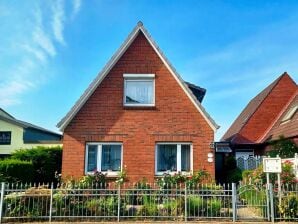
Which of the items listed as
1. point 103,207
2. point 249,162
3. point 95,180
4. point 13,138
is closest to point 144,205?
point 103,207

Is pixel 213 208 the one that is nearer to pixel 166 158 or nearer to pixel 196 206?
pixel 196 206

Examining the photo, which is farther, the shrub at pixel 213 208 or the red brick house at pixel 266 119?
the red brick house at pixel 266 119

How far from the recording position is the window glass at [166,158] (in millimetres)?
17547

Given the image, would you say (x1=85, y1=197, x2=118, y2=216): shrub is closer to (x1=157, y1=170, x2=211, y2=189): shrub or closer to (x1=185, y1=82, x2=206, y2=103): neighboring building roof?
(x1=157, y1=170, x2=211, y2=189): shrub

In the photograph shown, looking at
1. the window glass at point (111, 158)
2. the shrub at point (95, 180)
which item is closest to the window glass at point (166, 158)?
the window glass at point (111, 158)

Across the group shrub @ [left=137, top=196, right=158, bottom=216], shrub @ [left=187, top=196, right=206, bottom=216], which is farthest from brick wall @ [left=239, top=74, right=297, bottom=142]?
shrub @ [left=137, top=196, right=158, bottom=216]

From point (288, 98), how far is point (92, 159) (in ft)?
59.9

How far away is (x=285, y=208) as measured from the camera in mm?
12398

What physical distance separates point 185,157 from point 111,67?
587 cm

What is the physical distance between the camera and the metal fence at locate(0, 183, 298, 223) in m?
12.4

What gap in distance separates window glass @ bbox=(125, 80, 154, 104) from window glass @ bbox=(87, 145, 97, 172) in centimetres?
287

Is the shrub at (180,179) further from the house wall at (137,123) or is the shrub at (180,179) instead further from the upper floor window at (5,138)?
the upper floor window at (5,138)

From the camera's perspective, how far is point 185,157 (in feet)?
57.9

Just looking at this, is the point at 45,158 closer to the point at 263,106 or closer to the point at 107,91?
the point at 107,91
